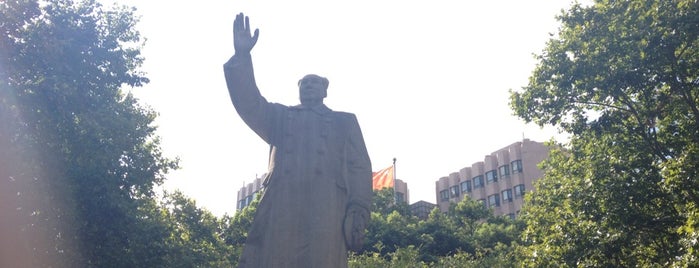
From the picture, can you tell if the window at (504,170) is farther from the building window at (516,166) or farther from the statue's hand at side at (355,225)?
the statue's hand at side at (355,225)

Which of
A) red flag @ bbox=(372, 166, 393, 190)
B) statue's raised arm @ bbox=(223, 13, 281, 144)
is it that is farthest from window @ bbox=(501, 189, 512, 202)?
statue's raised arm @ bbox=(223, 13, 281, 144)

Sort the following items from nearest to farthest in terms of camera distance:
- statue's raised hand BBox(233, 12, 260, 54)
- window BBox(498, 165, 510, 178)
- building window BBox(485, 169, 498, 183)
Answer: statue's raised hand BBox(233, 12, 260, 54)
window BBox(498, 165, 510, 178)
building window BBox(485, 169, 498, 183)

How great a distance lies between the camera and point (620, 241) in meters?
17.3

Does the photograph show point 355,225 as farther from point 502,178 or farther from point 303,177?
point 502,178

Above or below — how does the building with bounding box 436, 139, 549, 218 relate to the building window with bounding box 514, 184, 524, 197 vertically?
above

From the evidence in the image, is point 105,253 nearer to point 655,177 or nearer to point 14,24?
point 14,24

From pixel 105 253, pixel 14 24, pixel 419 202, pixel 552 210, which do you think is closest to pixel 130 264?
pixel 105 253

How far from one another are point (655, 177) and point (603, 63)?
3.65m

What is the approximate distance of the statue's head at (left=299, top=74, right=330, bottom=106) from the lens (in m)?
7.11

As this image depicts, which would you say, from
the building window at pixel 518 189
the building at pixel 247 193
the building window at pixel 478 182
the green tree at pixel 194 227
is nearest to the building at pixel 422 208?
the building window at pixel 478 182

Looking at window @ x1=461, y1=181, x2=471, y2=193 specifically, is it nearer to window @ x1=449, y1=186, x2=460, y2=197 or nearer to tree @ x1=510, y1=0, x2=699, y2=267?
window @ x1=449, y1=186, x2=460, y2=197

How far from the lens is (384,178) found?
183 ft

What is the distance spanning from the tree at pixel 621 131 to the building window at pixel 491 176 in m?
58.0

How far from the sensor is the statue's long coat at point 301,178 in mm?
6113
